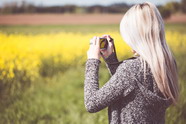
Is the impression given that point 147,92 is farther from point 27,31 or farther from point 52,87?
point 27,31

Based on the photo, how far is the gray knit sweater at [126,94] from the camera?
127cm

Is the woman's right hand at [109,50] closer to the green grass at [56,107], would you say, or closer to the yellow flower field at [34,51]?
the green grass at [56,107]

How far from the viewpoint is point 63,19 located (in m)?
13.1

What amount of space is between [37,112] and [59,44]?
4495 millimetres

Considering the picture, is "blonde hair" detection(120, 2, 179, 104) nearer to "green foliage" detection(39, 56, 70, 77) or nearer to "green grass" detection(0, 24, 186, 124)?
"green grass" detection(0, 24, 186, 124)

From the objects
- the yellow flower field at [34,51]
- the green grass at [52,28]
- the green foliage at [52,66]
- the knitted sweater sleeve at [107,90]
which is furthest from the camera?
the green grass at [52,28]

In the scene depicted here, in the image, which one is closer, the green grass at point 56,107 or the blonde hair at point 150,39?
the blonde hair at point 150,39

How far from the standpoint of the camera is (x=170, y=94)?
4.46 feet

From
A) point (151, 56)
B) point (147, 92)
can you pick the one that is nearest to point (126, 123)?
point (147, 92)

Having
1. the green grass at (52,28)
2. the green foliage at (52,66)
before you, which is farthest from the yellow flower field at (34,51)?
the green grass at (52,28)

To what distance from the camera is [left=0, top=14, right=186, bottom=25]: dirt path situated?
7.96 metres

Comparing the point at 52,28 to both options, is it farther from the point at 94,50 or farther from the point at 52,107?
the point at 94,50

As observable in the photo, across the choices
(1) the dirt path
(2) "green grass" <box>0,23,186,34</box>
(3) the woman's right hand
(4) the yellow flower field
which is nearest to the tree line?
(1) the dirt path

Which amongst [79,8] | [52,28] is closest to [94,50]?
[52,28]
